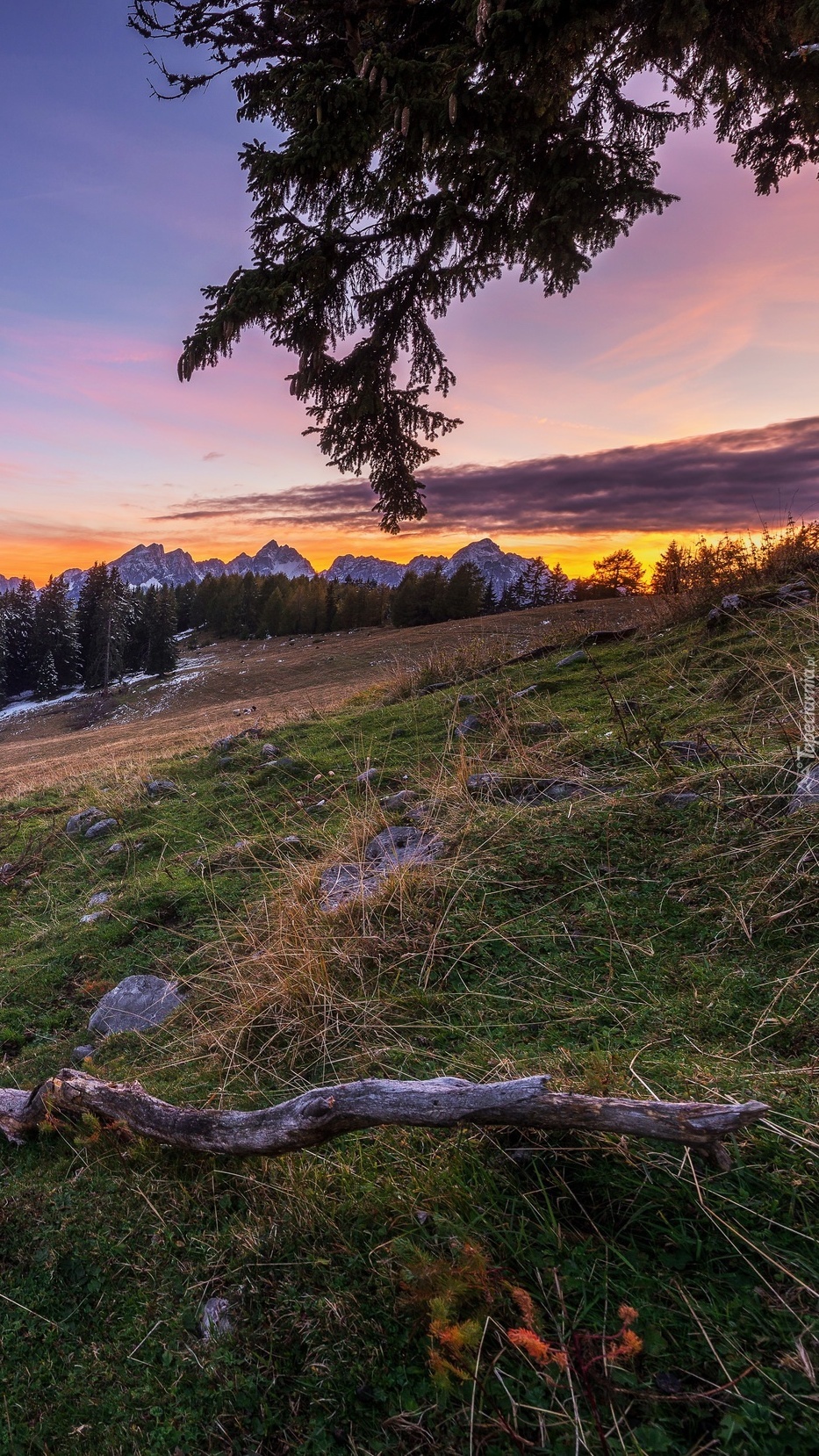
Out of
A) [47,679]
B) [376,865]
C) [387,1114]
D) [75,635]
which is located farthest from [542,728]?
[75,635]

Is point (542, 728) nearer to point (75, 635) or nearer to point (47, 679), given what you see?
point (47, 679)

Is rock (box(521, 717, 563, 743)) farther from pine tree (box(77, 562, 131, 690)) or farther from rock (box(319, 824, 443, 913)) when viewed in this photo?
pine tree (box(77, 562, 131, 690))

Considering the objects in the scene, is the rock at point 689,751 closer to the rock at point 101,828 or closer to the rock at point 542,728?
the rock at point 542,728

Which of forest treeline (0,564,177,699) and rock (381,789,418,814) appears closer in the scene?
rock (381,789,418,814)

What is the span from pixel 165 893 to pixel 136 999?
1429 mm

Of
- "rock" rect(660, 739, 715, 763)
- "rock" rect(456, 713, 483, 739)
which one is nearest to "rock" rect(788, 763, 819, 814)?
"rock" rect(660, 739, 715, 763)

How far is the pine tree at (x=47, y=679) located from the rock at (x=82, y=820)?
61876 mm

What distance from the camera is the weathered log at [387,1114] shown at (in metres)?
1.39

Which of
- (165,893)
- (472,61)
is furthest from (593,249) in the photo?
(165,893)

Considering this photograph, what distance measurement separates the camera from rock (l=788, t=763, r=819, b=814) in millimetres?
2865

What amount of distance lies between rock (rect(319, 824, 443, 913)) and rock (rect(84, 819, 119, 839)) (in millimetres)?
4551

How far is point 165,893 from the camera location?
16.2 feet

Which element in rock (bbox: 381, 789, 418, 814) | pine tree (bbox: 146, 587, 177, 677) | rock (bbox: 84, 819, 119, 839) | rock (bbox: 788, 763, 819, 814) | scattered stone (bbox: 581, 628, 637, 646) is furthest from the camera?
pine tree (bbox: 146, 587, 177, 677)

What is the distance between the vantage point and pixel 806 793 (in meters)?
2.91
